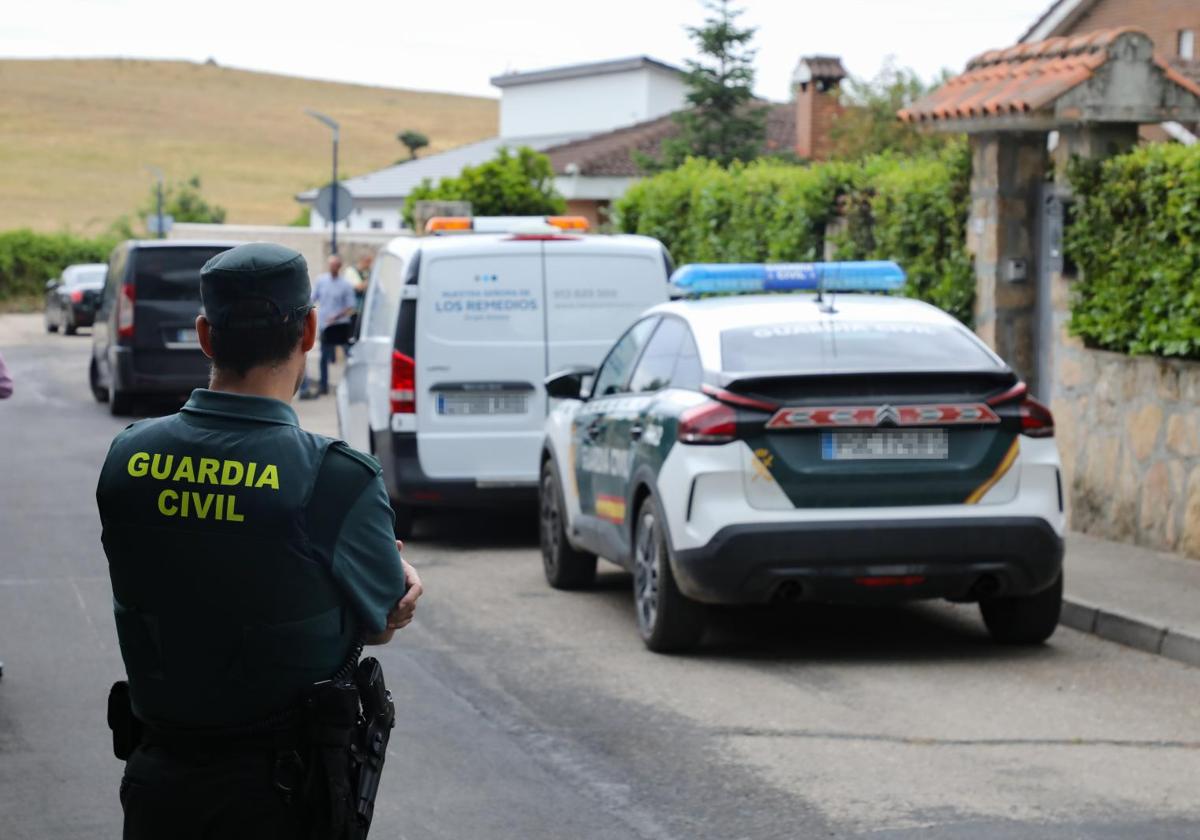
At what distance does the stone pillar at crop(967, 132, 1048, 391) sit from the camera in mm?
14016

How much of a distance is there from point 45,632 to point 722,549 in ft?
11.4

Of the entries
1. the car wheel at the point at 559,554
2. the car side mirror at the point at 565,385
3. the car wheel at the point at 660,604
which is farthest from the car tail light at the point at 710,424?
the car wheel at the point at 559,554

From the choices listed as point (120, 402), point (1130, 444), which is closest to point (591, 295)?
point (1130, 444)

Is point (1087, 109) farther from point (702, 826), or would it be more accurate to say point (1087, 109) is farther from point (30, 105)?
point (30, 105)

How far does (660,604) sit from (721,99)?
3902cm

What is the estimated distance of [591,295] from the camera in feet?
42.5

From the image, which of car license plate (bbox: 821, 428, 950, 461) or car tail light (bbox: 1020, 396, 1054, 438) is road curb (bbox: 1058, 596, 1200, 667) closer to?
car tail light (bbox: 1020, 396, 1054, 438)

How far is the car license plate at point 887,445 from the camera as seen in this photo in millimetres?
8461

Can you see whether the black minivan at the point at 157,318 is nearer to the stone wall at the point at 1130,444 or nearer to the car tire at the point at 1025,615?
the stone wall at the point at 1130,444

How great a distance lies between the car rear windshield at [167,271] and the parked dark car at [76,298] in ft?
80.0

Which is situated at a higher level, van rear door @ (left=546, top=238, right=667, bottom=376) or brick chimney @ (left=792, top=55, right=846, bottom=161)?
brick chimney @ (left=792, top=55, right=846, bottom=161)

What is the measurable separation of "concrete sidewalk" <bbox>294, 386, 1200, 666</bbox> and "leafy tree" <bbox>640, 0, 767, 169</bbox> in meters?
34.9

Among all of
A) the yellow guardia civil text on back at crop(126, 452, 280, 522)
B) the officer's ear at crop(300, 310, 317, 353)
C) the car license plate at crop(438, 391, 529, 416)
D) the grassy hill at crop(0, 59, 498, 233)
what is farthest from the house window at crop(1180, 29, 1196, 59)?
the grassy hill at crop(0, 59, 498, 233)

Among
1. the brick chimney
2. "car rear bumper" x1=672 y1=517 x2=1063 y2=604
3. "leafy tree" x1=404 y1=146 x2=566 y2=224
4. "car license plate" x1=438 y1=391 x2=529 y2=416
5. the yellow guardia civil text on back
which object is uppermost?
the brick chimney
